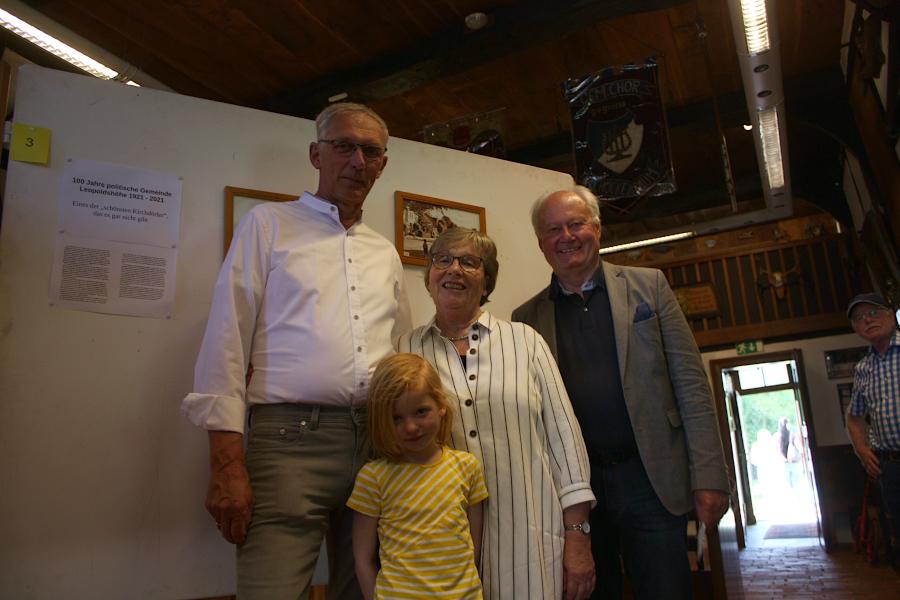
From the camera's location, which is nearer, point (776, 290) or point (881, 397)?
point (881, 397)

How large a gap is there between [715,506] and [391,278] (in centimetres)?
121

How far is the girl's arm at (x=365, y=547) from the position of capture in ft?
5.48

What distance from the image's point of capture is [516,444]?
1.80 meters

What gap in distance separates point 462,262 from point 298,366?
562 mm

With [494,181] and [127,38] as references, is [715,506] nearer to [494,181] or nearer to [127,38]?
[494,181]

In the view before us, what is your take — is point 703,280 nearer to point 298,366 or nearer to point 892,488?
point 892,488

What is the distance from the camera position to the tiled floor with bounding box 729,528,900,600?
494 centimetres

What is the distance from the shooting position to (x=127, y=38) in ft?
14.8

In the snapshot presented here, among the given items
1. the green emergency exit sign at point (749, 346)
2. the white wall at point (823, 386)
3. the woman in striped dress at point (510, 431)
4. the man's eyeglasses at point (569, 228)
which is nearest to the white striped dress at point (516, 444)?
the woman in striped dress at point (510, 431)

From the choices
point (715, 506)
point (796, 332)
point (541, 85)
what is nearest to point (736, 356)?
point (796, 332)

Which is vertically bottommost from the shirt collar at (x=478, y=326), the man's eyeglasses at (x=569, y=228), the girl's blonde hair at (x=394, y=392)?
the girl's blonde hair at (x=394, y=392)

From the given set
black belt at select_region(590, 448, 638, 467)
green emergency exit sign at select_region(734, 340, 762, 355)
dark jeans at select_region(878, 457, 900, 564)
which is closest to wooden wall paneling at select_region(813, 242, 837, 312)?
green emergency exit sign at select_region(734, 340, 762, 355)

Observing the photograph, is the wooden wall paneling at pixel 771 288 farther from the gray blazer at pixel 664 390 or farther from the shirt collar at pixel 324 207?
the shirt collar at pixel 324 207

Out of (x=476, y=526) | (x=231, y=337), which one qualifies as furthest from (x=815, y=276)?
(x=231, y=337)
